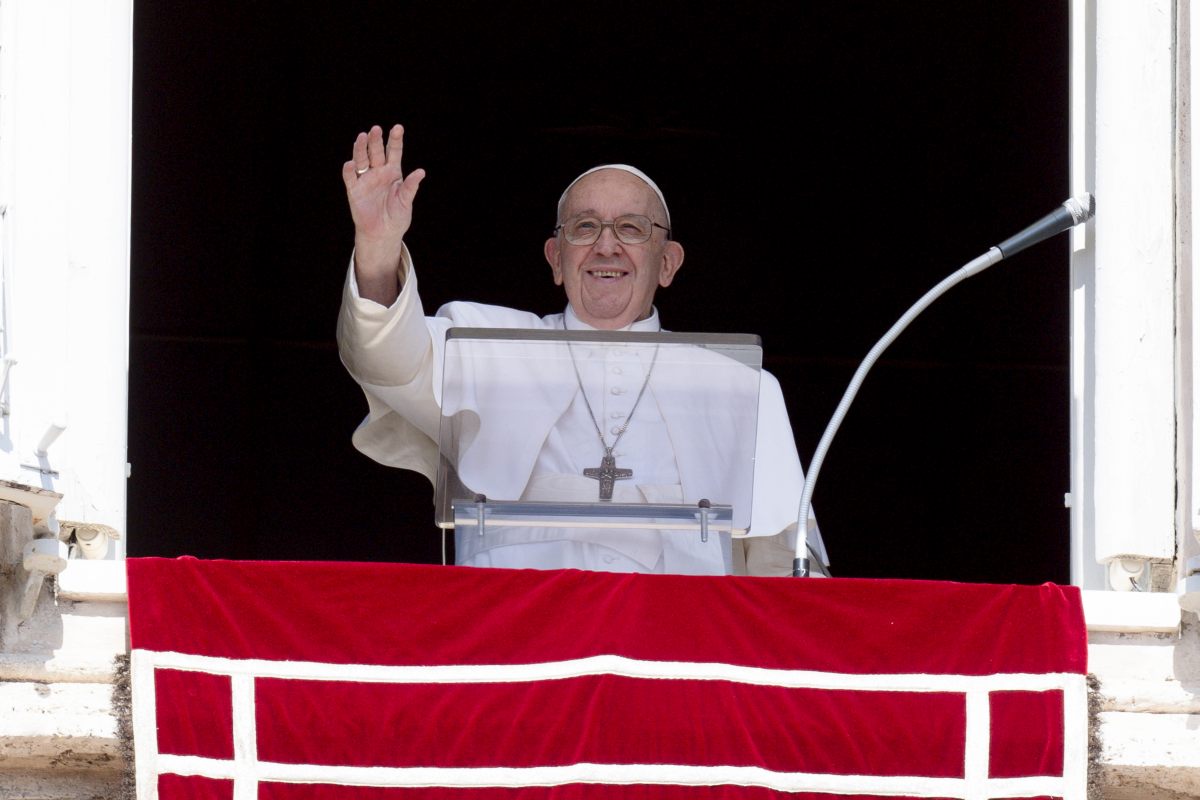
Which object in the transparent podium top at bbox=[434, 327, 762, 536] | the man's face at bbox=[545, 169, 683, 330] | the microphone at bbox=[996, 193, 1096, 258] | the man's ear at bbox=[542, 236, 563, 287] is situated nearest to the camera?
the transparent podium top at bbox=[434, 327, 762, 536]

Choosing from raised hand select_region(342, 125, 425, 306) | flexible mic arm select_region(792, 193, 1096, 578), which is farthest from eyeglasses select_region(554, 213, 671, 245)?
flexible mic arm select_region(792, 193, 1096, 578)

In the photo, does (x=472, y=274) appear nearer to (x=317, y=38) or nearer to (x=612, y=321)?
(x=317, y=38)

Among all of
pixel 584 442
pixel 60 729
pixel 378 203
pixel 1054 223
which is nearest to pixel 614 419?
pixel 584 442

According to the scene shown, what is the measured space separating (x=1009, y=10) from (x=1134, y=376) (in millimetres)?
3386

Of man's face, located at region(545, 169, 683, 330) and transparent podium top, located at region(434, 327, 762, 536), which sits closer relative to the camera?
transparent podium top, located at region(434, 327, 762, 536)

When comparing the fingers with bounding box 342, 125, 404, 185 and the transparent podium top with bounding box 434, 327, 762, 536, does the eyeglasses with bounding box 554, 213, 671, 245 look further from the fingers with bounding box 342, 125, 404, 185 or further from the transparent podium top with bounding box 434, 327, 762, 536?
the transparent podium top with bounding box 434, 327, 762, 536

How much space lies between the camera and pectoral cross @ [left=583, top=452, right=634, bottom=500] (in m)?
3.69

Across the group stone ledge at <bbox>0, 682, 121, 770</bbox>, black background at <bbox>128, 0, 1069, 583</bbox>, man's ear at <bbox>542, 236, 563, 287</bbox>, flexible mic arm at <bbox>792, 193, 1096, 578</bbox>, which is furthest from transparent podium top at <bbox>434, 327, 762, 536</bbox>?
black background at <bbox>128, 0, 1069, 583</bbox>

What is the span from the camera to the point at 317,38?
754 centimetres

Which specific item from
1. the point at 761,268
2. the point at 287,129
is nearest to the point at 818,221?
the point at 761,268

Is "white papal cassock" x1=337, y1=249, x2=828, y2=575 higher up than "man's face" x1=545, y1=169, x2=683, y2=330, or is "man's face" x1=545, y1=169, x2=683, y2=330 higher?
"man's face" x1=545, y1=169, x2=683, y2=330

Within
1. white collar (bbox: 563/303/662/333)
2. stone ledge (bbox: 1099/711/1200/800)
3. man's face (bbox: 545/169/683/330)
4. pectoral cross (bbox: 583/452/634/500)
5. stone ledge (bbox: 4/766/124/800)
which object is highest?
man's face (bbox: 545/169/683/330)

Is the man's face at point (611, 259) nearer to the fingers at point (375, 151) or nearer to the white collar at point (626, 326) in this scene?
the white collar at point (626, 326)

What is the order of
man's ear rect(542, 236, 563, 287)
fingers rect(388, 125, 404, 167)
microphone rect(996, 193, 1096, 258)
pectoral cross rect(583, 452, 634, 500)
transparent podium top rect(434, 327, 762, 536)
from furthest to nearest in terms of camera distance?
man's ear rect(542, 236, 563, 287) → fingers rect(388, 125, 404, 167) → microphone rect(996, 193, 1096, 258) → pectoral cross rect(583, 452, 634, 500) → transparent podium top rect(434, 327, 762, 536)
